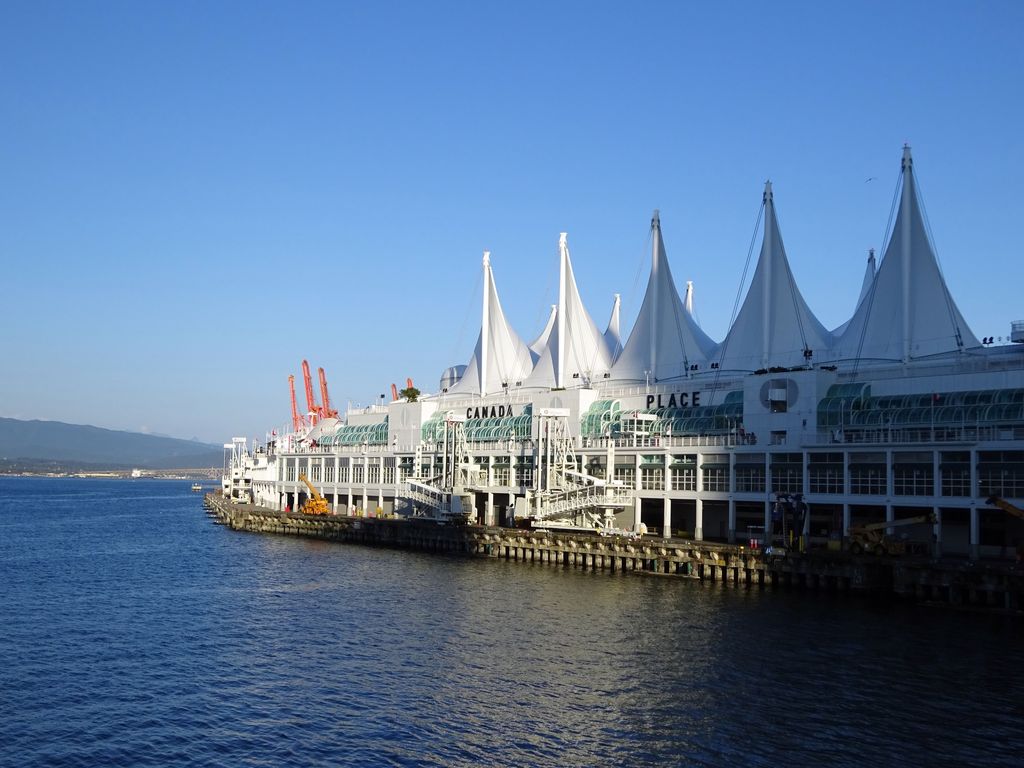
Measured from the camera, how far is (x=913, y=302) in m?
68.3

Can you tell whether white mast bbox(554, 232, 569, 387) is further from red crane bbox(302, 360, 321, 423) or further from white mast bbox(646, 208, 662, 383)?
red crane bbox(302, 360, 321, 423)

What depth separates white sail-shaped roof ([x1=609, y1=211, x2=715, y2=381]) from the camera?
8481cm

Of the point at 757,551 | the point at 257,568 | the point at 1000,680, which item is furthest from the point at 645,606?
the point at 257,568

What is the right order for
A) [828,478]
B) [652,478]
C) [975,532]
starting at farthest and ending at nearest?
[652,478] < [828,478] < [975,532]

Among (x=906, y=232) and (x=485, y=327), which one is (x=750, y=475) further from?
(x=485, y=327)

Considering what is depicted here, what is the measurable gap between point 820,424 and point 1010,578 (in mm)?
18428

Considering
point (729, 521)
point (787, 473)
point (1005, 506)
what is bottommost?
point (729, 521)

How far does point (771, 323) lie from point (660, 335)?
40.8 feet

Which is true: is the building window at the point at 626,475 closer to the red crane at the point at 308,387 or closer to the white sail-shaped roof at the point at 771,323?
the white sail-shaped roof at the point at 771,323

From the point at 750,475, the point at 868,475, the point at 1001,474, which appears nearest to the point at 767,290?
the point at 750,475

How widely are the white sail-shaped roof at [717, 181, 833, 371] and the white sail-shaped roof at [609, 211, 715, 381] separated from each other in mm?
5679

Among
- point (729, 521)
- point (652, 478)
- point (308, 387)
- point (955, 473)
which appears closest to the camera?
point (955, 473)

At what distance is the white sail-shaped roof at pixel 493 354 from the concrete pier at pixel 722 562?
863 inches

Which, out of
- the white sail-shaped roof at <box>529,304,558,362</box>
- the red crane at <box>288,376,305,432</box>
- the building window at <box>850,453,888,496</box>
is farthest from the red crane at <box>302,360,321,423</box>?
the building window at <box>850,453,888,496</box>
